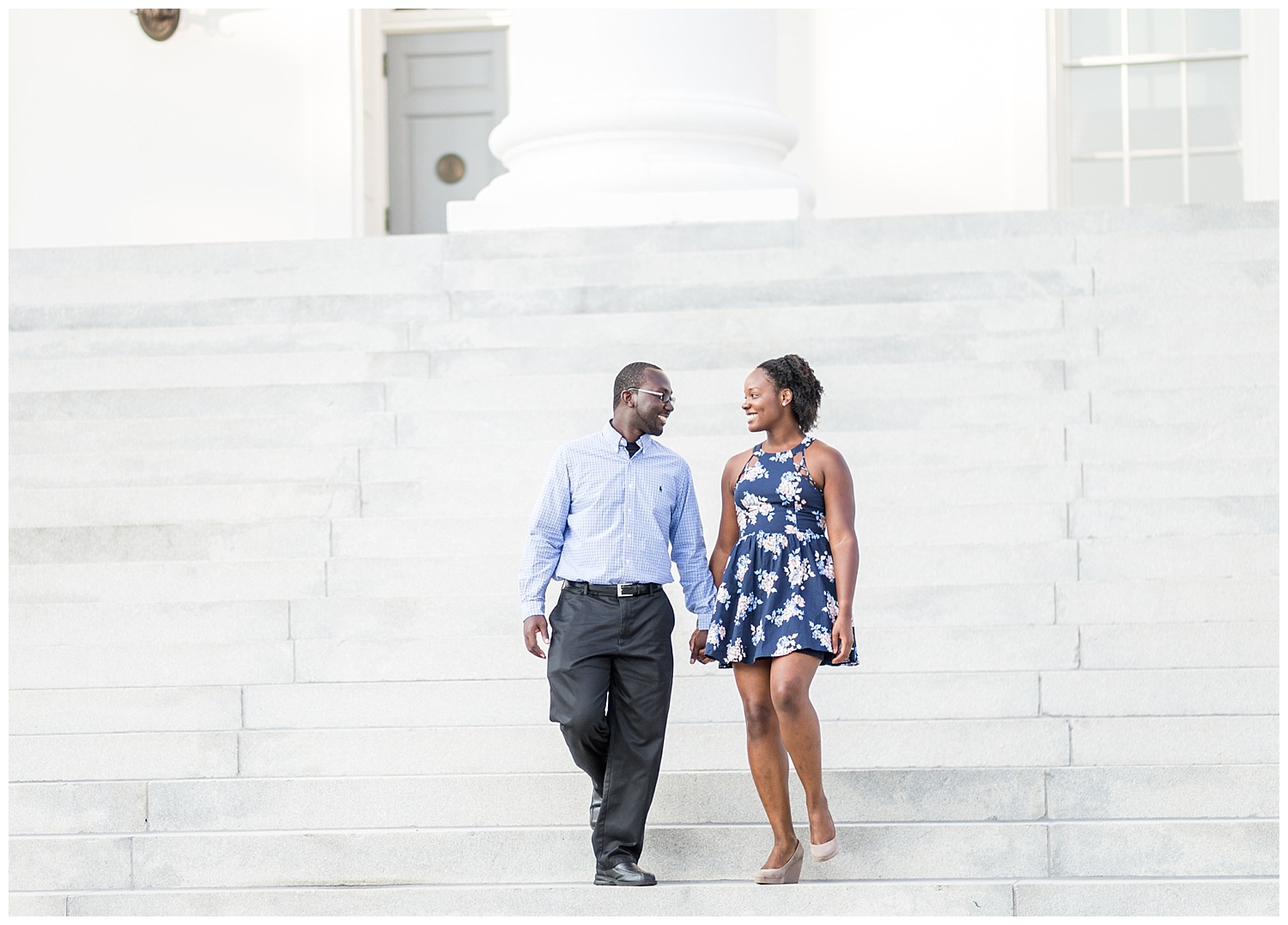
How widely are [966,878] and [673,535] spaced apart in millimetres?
1456

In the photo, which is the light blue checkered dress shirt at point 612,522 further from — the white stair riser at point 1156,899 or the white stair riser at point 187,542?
the white stair riser at point 187,542

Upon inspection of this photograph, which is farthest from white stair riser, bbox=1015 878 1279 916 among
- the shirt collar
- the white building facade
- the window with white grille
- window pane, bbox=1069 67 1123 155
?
window pane, bbox=1069 67 1123 155

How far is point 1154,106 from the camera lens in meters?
13.5

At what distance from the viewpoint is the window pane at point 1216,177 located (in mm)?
13320

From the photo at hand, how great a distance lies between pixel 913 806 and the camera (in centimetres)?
583

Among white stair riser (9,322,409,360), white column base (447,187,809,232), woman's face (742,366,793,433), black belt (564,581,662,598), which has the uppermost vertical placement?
white column base (447,187,809,232)

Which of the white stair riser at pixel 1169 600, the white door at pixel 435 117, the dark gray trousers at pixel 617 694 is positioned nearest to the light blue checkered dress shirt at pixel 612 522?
the dark gray trousers at pixel 617 694

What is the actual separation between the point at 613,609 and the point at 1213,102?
971cm

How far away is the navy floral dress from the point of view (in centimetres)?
534

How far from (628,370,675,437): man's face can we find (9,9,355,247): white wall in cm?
869

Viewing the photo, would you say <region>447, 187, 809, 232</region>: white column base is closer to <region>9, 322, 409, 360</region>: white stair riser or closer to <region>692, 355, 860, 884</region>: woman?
<region>9, 322, 409, 360</region>: white stair riser

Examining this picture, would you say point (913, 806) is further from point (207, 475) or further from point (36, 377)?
point (36, 377)

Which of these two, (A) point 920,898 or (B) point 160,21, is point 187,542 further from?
(B) point 160,21

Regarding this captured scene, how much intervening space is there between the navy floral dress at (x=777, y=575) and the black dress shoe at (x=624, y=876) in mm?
705
